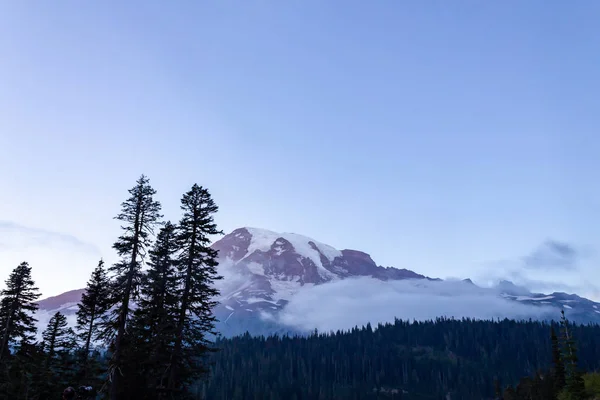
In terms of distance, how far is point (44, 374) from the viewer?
4653cm

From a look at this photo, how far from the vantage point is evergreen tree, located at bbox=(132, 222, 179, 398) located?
34.8m

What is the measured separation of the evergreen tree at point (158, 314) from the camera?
34.8m

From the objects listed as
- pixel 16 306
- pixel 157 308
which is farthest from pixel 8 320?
pixel 157 308

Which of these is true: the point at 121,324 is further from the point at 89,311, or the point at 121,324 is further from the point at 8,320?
the point at 8,320

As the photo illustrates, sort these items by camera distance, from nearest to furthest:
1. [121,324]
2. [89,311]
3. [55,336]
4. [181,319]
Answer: [121,324] → [181,319] → [89,311] → [55,336]

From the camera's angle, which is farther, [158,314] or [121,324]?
[158,314]

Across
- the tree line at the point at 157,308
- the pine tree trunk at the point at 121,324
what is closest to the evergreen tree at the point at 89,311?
the tree line at the point at 157,308

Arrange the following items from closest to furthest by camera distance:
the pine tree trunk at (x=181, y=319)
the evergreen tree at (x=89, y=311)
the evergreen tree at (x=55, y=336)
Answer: the pine tree trunk at (x=181, y=319) → the evergreen tree at (x=89, y=311) → the evergreen tree at (x=55, y=336)

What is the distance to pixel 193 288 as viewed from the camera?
35.9 meters

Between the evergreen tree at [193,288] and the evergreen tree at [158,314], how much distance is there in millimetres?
695

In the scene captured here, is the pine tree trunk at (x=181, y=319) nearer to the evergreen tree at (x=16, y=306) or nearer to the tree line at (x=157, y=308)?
→ the tree line at (x=157, y=308)

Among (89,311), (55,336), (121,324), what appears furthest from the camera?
(55,336)

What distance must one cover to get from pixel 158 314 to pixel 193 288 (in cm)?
395

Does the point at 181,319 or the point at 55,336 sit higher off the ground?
the point at 181,319
